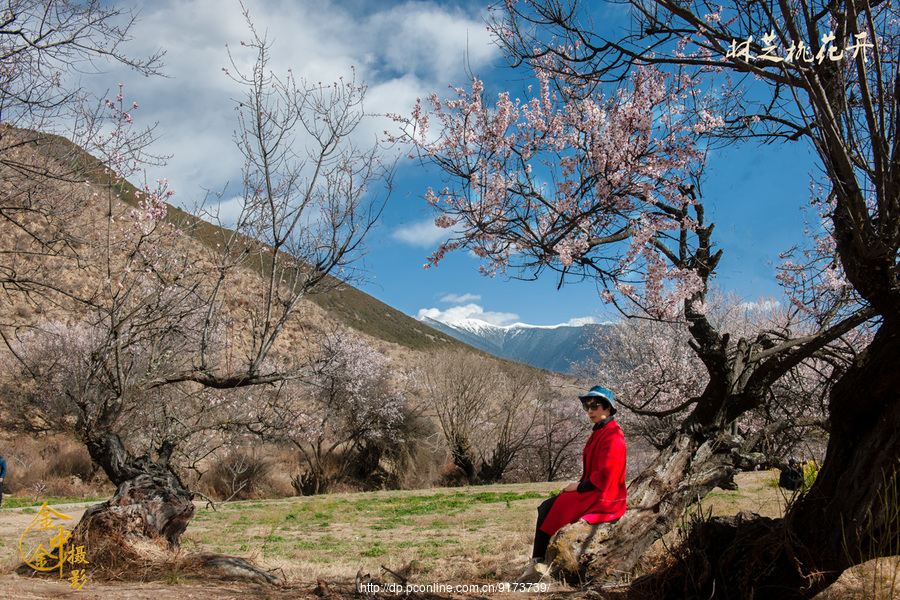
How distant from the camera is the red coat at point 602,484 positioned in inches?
164

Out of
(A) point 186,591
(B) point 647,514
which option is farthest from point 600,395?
(A) point 186,591

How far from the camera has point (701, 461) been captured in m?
5.71

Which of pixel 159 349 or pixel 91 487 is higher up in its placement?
pixel 159 349

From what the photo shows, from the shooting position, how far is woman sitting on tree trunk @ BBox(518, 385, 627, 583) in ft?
13.7

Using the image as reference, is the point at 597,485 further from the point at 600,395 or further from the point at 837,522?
the point at 837,522

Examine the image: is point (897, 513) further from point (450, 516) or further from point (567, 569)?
point (450, 516)

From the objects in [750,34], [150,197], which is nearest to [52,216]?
[150,197]

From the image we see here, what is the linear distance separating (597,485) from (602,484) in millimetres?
45

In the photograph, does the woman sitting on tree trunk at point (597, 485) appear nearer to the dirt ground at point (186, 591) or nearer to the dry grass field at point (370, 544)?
the dirt ground at point (186, 591)

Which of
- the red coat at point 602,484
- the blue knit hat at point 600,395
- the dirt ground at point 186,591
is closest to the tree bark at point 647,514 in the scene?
the red coat at point 602,484

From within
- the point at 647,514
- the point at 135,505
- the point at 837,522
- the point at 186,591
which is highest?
the point at 837,522

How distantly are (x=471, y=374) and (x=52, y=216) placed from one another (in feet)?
64.5

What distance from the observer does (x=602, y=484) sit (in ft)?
13.9

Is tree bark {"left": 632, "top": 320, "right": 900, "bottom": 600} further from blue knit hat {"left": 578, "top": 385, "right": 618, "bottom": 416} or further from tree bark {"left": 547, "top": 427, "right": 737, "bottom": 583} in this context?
blue knit hat {"left": 578, "top": 385, "right": 618, "bottom": 416}
